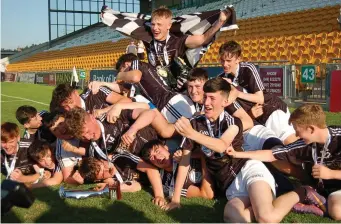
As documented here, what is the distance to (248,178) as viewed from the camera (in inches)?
150

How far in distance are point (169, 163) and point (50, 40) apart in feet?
151

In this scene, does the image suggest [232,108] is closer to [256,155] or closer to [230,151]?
[256,155]

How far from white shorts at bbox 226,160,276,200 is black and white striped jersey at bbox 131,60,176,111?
1.70 m

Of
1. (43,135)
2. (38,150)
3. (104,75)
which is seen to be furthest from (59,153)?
(104,75)

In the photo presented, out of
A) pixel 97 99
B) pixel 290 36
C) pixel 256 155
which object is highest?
pixel 290 36

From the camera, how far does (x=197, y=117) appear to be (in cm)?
421

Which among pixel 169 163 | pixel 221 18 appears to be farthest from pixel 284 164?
pixel 221 18

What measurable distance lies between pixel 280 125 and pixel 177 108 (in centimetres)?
123

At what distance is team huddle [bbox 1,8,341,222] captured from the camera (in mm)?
3723

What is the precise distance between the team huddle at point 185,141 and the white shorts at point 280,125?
1 cm

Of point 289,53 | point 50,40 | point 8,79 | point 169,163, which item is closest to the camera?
point 169,163

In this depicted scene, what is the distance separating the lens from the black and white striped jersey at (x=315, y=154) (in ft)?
12.3

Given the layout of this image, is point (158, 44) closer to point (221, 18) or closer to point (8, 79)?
point (221, 18)

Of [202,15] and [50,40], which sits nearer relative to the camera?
[202,15]
